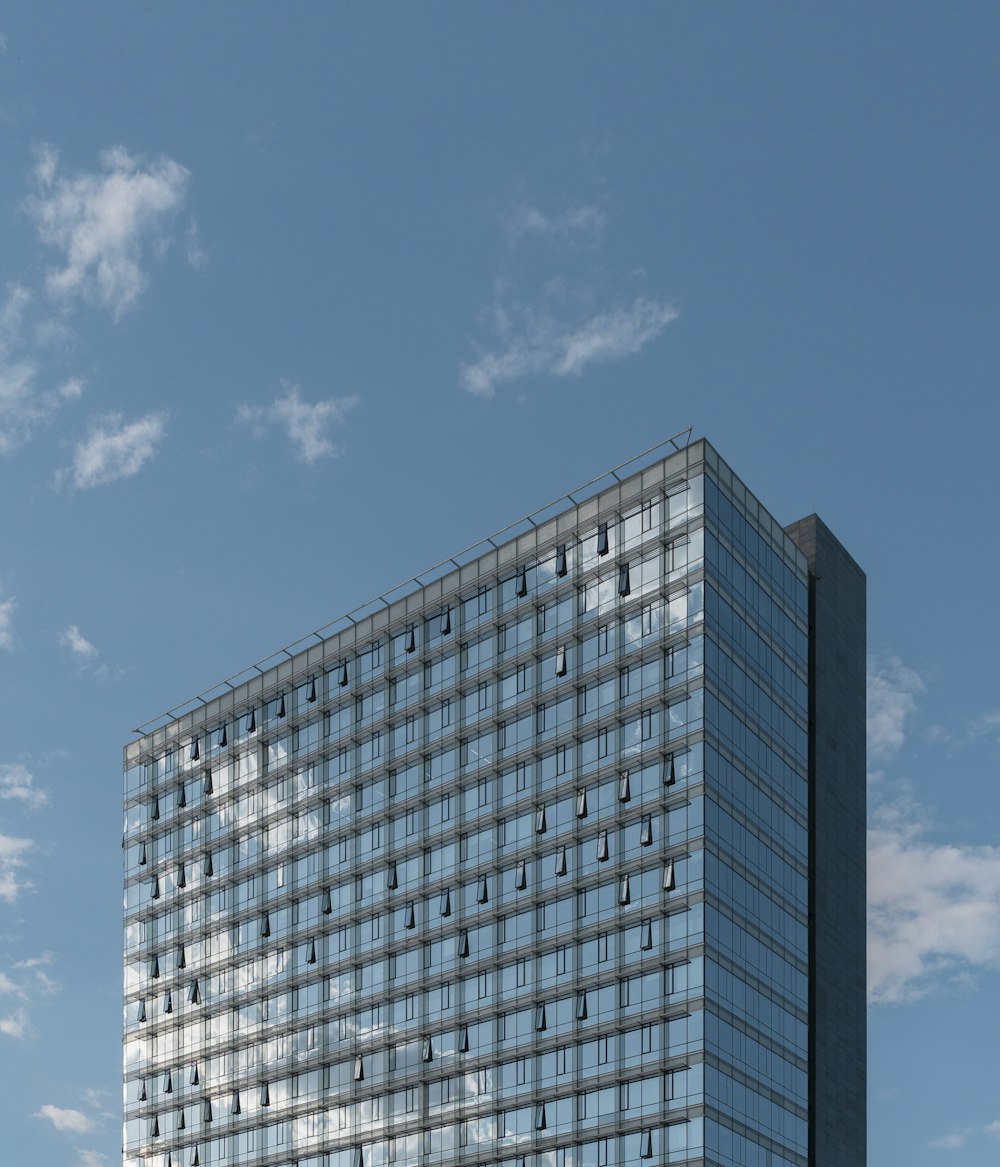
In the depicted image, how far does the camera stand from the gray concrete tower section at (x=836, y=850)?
115125mm

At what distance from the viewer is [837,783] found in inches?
4833

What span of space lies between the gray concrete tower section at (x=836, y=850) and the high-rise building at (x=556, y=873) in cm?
26

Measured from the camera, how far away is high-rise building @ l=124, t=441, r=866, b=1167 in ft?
351

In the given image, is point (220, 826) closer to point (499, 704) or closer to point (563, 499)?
point (499, 704)

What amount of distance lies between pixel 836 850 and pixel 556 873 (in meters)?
20.9

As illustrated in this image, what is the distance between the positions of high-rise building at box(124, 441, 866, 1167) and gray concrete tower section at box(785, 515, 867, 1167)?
26 cm

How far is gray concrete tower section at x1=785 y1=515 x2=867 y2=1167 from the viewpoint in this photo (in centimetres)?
11512

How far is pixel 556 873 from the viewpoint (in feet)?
372

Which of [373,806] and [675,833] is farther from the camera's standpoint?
[373,806]

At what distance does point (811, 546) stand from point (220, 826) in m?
52.1

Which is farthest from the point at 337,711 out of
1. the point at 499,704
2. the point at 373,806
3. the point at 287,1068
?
the point at 287,1068

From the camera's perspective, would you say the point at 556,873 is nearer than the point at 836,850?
Yes

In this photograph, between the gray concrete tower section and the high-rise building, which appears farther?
the gray concrete tower section

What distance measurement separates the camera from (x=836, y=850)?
121 metres
